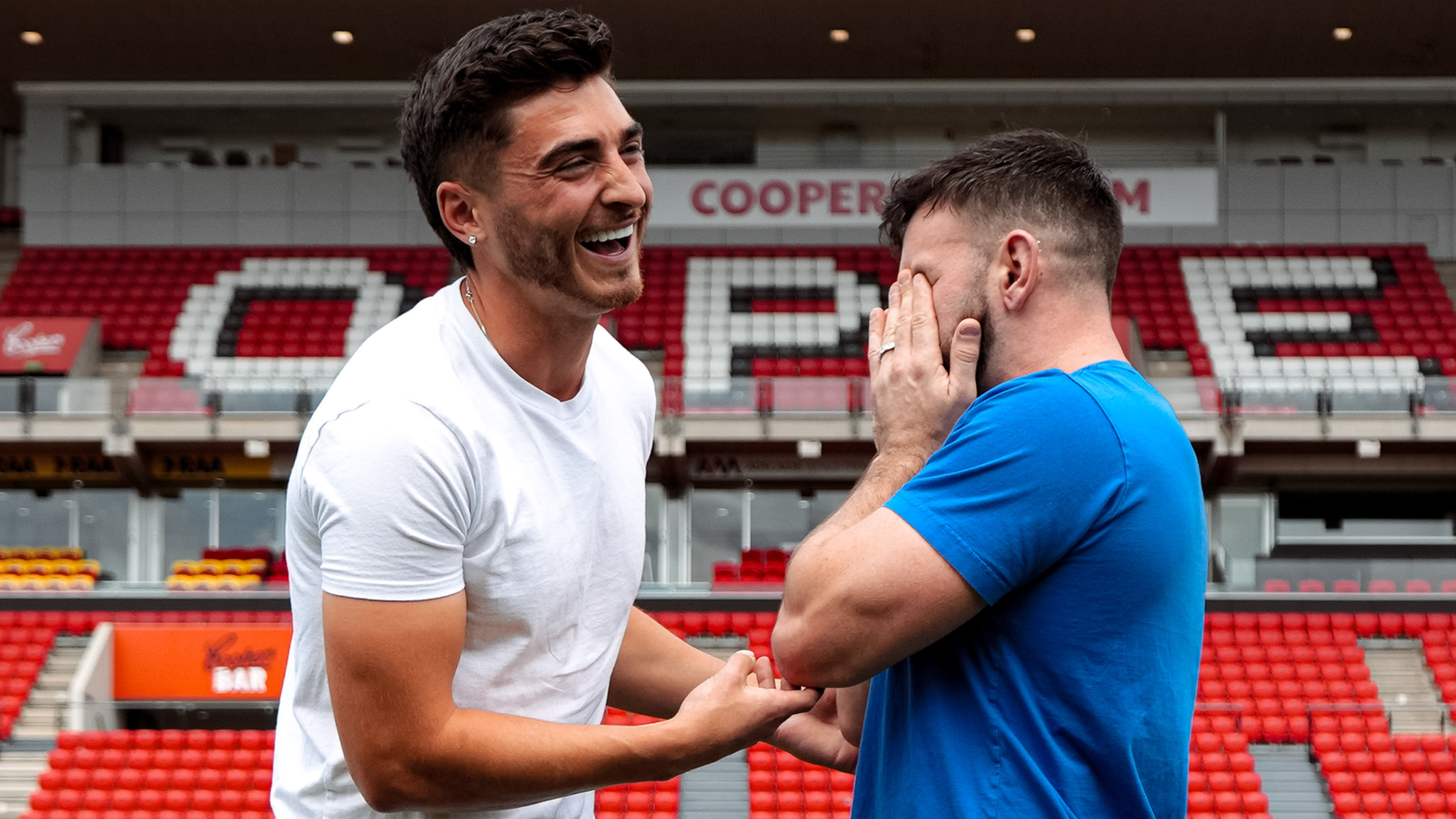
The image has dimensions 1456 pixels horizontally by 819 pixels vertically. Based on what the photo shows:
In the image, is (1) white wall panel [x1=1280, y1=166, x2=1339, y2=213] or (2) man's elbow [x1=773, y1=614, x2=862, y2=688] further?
(1) white wall panel [x1=1280, y1=166, x2=1339, y2=213]

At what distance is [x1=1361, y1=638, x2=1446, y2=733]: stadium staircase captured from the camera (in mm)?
14070

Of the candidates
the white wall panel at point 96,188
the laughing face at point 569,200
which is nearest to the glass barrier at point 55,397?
the white wall panel at point 96,188

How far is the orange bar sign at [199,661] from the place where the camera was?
45.4ft

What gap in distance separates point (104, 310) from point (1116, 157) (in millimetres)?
17869

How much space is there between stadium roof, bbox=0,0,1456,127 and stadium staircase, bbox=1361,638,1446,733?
391 inches

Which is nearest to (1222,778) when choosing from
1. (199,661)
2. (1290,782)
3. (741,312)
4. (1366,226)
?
(1290,782)

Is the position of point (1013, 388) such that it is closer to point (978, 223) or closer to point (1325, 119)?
point (978, 223)

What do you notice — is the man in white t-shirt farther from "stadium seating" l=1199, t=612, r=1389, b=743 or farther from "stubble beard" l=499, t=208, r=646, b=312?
"stadium seating" l=1199, t=612, r=1389, b=743

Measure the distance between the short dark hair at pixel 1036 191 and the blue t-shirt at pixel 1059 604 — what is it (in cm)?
26

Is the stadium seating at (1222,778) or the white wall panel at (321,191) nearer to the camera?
the stadium seating at (1222,778)

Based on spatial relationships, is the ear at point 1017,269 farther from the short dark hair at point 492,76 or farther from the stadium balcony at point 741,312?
the stadium balcony at point 741,312

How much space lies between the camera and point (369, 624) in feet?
5.24

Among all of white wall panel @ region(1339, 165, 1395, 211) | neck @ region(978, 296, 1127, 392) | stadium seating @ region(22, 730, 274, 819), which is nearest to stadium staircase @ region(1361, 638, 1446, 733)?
white wall panel @ region(1339, 165, 1395, 211)

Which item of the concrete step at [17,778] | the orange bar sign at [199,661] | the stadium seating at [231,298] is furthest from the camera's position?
the stadium seating at [231,298]
